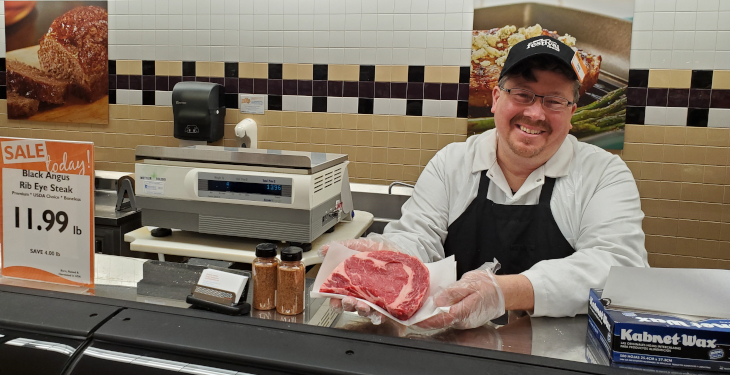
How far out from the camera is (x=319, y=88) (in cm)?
396

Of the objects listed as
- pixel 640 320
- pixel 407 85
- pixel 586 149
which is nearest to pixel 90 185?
pixel 640 320

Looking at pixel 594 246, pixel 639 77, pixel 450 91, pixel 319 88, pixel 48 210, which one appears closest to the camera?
Result: pixel 48 210

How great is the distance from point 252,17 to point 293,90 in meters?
0.59

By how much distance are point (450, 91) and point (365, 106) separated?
1.93 ft

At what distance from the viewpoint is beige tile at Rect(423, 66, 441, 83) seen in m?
3.75

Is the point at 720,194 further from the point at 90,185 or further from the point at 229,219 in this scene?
the point at 90,185

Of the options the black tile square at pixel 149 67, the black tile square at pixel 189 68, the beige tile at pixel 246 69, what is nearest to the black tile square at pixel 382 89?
the beige tile at pixel 246 69

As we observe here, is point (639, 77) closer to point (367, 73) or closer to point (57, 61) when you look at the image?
point (367, 73)

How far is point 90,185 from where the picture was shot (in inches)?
53.5

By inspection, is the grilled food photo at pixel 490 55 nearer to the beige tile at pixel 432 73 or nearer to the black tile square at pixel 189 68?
the beige tile at pixel 432 73

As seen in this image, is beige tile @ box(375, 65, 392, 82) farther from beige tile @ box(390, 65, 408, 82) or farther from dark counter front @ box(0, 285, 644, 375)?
dark counter front @ box(0, 285, 644, 375)

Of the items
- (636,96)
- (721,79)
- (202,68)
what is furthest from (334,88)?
(721,79)

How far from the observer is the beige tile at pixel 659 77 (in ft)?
11.3

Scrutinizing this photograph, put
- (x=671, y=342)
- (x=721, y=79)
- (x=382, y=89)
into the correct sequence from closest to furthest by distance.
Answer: (x=671, y=342) < (x=721, y=79) < (x=382, y=89)
